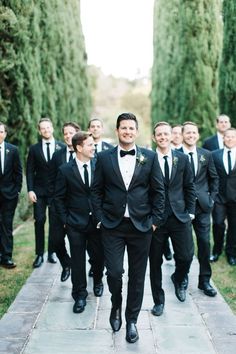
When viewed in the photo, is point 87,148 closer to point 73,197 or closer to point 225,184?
point 73,197

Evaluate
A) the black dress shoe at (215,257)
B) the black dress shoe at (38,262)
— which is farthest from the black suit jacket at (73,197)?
the black dress shoe at (215,257)

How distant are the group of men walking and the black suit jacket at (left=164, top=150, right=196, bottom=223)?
0.01 m

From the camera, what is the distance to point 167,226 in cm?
A: 506

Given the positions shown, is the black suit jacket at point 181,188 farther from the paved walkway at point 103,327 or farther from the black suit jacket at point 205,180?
the paved walkway at point 103,327

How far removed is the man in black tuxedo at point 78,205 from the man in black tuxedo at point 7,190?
197 centimetres

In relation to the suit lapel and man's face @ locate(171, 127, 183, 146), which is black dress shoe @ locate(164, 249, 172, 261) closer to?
man's face @ locate(171, 127, 183, 146)

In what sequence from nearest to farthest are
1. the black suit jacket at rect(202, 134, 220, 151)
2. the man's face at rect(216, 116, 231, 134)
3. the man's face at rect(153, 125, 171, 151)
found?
1. the man's face at rect(153, 125, 171, 151)
2. the man's face at rect(216, 116, 231, 134)
3. the black suit jacket at rect(202, 134, 220, 151)

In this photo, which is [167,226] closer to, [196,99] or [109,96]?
[196,99]

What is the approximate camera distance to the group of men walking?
4.34 meters

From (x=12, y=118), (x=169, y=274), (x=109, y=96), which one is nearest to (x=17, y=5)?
(x=12, y=118)

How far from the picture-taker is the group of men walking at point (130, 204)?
14.2 feet

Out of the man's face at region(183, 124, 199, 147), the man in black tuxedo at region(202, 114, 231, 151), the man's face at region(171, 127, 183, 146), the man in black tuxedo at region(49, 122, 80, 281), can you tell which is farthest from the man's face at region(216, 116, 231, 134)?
the man in black tuxedo at region(49, 122, 80, 281)

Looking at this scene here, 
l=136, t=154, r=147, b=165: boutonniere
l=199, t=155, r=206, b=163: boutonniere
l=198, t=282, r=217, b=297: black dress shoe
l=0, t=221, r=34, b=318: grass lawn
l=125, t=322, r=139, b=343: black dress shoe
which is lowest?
l=0, t=221, r=34, b=318: grass lawn

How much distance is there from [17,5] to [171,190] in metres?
5.92
